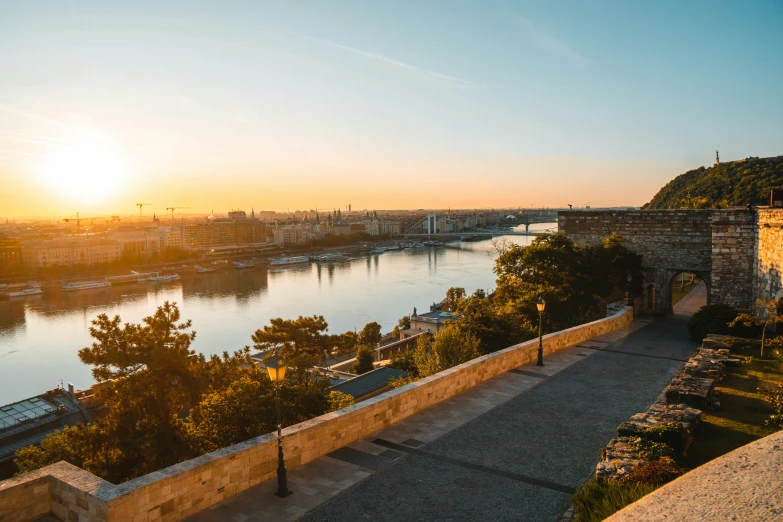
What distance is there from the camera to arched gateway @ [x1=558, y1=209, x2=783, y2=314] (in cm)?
1220

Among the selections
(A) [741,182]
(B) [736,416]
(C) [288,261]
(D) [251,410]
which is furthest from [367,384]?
(C) [288,261]

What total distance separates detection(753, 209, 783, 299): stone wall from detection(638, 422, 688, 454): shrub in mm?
6770

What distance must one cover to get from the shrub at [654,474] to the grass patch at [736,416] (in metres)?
0.52

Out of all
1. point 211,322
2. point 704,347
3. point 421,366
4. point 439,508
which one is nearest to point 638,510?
point 439,508

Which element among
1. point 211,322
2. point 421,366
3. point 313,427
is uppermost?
point 313,427

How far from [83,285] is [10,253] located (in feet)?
88.7

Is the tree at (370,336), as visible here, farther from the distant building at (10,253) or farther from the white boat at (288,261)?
the distant building at (10,253)

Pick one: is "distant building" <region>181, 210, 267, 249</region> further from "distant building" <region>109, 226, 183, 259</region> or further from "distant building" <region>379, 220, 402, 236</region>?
"distant building" <region>379, 220, 402, 236</region>

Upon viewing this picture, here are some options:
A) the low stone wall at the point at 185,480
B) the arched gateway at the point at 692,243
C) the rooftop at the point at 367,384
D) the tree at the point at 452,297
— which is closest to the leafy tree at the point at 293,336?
the rooftop at the point at 367,384

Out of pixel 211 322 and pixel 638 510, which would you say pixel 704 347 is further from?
pixel 211 322

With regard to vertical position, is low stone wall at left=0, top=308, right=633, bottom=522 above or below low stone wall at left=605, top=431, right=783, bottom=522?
below

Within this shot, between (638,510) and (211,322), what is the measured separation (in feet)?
128

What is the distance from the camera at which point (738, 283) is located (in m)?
12.5

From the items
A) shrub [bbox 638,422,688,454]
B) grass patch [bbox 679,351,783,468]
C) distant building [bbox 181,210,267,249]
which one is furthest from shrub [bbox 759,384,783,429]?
distant building [bbox 181,210,267,249]
